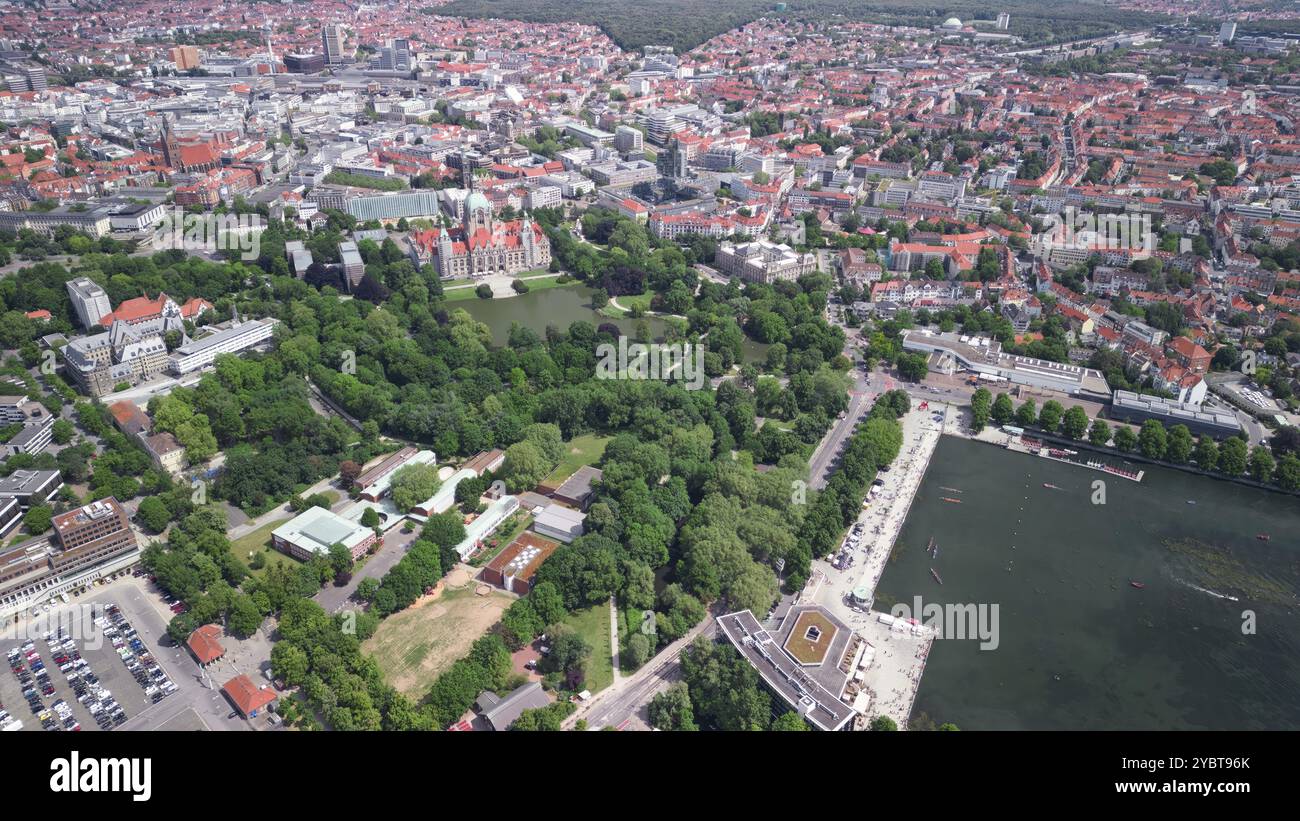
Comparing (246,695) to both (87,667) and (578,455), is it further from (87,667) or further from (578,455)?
(578,455)

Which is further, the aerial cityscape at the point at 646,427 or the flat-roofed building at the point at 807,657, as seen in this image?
the aerial cityscape at the point at 646,427

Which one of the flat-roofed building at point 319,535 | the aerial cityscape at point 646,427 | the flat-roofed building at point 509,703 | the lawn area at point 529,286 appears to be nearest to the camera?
the flat-roofed building at point 509,703

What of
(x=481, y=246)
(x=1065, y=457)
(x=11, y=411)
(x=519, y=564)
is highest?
(x=481, y=246)

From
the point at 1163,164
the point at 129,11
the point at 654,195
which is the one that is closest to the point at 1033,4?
the point at 1163,164

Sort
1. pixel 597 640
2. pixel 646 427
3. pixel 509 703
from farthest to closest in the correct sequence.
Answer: pixel 646 427 → pixel 597 640 → pixel 509 703

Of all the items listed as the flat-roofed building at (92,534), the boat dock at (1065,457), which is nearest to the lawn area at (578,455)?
the flat-roofed building at (92,534)

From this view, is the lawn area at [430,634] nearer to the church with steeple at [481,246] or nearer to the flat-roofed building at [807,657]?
the flat-roofed building at [807,657]

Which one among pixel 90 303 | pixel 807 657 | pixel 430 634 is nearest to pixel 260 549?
pixel 430 634

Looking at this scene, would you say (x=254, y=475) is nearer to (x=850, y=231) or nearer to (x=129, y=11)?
(x=850, y=231)
